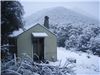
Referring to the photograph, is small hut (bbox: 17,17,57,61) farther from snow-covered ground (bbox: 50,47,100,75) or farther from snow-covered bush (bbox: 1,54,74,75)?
snow-covered bush (bbox: 1,54,74,75)

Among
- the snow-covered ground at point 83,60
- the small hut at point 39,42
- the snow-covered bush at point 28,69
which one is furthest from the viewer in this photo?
the small hut at point 39,42

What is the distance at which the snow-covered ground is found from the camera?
3.38 meters

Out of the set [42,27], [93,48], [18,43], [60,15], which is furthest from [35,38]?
[93,48]

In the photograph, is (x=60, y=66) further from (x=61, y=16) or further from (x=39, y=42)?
(x=39, y=42)

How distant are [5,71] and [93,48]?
183 cm

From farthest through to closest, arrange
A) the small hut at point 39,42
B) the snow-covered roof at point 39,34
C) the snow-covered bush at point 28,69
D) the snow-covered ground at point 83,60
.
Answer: the snow-covered roof at point 39,34, the small hut at point 39,42, the snow-covered ground at point 83,60, the snow-covered bush at point 28,69

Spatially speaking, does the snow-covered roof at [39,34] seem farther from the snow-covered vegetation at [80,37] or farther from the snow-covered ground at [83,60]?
the snow-covered ground at [83,60]

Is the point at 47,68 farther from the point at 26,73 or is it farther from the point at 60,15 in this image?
the point at 60,15

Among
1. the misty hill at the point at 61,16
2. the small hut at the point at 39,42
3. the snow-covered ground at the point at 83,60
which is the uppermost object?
the misty hill at the point at 61,16

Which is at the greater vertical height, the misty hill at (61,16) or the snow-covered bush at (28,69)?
the misty hill at (61,16)

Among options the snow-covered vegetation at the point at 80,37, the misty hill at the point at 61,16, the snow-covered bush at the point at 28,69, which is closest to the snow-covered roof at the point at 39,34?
the snow-covered vegetation at the point at 80,37

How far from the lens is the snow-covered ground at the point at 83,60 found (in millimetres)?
Result: 3377

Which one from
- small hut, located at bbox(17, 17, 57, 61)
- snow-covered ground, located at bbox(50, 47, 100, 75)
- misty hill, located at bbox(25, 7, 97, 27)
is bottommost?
snow-covered ground, located at bbox(50, 47, 100, 75)

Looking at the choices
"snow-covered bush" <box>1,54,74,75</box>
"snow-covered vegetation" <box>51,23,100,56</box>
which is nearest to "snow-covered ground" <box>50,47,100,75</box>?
"snow-covered vegetation" <box>51,23,100,56</box>
